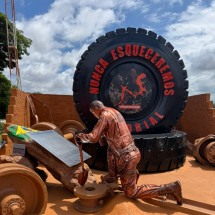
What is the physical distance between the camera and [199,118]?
824 centimetres

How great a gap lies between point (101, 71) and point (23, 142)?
2.32 m

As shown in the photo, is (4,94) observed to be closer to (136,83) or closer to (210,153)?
(136,83)

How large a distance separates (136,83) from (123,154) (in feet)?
8.46

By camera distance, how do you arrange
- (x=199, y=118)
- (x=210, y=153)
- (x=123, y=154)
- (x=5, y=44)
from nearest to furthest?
(x=123, y=154) < (x=210, y=153) < (x=199, y=118) < (x=5, y=44)

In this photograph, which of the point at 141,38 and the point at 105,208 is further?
the point at 141,38

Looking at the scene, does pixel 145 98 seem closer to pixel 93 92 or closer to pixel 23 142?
pixel 93 92

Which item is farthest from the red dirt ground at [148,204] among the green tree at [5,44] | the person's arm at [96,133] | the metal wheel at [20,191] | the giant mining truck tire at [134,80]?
the green tree at [5,44]

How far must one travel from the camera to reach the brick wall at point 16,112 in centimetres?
604

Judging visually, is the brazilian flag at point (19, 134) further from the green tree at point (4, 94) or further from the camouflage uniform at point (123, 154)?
the green tree at point (4, 94)

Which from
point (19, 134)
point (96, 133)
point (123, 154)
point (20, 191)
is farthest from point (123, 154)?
point (19, 134)

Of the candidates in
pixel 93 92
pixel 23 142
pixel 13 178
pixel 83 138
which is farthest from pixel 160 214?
pixel 93 92

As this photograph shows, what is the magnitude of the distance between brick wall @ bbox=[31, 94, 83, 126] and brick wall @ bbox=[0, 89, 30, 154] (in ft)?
3.97

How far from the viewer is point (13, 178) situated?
278 cm

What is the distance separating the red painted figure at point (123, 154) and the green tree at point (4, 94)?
21856 mm
